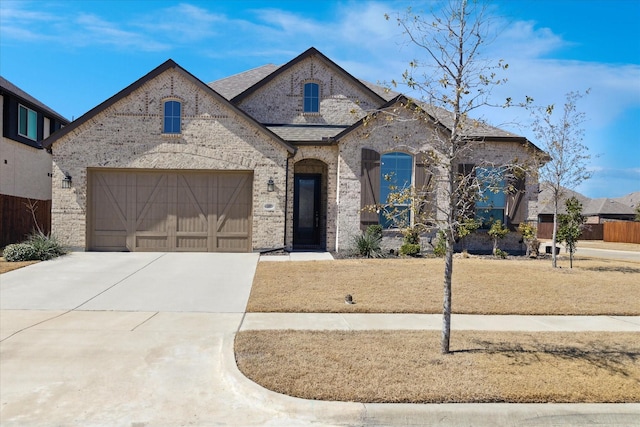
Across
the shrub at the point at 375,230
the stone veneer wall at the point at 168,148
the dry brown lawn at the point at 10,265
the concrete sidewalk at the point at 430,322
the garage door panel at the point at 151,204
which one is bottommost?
the concrete sidewalk at the point at 430,322

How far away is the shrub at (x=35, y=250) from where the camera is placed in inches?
532

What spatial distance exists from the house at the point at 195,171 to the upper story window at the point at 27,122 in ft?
25.6

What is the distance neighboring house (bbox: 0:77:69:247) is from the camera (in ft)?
56.5

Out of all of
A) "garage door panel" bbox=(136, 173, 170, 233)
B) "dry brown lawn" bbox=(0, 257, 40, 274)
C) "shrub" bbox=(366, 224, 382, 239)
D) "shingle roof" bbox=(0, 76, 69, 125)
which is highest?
"shingle roof" bbox=(0, 76, 69, 125)

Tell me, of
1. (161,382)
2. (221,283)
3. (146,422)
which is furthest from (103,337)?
(221,283)

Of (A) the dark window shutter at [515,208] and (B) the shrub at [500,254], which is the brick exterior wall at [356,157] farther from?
(B) the shrub at [500,254]

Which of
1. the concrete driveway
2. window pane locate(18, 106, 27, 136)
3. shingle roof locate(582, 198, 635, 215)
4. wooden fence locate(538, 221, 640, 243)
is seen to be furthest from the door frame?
shingle roof locate(582, 198, 635, 215)

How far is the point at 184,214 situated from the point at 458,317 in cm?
1018

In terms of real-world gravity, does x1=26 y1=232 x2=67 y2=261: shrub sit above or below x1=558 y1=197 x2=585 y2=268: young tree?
below

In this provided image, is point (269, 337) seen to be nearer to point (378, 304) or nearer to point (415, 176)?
point (378, 304)

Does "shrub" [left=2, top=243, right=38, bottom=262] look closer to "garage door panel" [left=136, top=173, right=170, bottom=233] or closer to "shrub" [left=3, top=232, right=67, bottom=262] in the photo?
"shrub" [left=3, top=232, right=67, bottom=262]

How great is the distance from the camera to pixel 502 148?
56.5ft

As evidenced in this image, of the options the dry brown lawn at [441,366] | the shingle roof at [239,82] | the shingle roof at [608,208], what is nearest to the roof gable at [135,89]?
the shingle roof at [239,82]

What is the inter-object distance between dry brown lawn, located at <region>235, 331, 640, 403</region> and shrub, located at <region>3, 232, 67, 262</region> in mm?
9841
